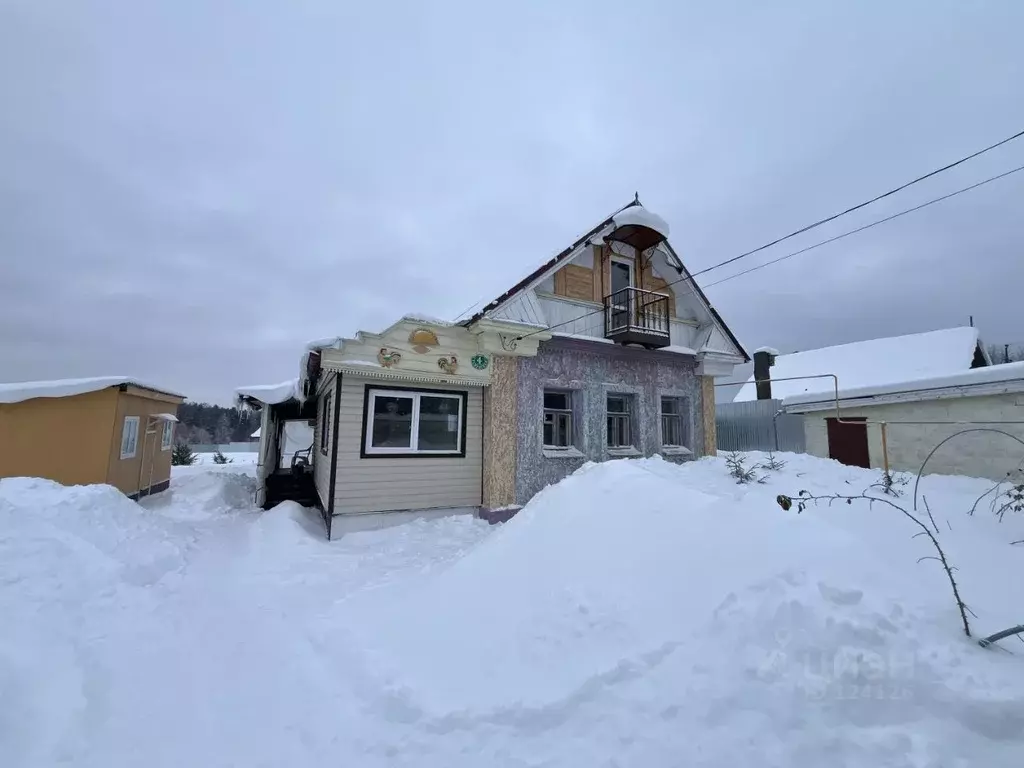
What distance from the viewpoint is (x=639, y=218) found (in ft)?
32.6

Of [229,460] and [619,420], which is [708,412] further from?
[229,460]

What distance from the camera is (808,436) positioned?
13.3 meters

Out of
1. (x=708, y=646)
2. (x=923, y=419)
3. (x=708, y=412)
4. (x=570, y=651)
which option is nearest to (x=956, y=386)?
(x=923, y=419)

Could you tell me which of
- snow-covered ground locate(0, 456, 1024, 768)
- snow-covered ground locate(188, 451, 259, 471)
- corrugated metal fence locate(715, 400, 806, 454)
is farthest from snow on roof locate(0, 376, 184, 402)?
corrugated metal fence locate(715, 400, 806, 454)

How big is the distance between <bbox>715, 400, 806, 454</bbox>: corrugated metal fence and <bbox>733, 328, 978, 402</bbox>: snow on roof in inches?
86.1

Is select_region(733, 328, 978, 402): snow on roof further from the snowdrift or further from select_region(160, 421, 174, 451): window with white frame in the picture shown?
select_region(160, 421, 174, 451): window with white frame

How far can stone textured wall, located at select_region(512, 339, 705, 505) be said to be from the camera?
371 inches

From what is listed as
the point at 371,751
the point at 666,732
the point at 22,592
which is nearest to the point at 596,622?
the point at 666,732

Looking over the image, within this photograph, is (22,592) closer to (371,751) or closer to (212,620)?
(212,620)

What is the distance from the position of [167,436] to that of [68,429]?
418 cm

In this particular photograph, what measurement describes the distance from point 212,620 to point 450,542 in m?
3.64

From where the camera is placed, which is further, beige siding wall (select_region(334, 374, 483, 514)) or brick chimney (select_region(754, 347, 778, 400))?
brick chimney (select_region(754, 347, 778, 400))

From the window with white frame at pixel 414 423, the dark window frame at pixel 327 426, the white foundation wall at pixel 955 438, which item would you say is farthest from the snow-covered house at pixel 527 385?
the white foundation wall at pixel 955 438

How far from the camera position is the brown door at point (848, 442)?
12.1 m
